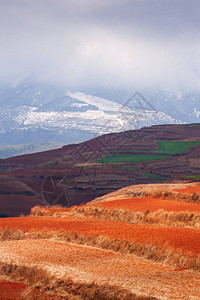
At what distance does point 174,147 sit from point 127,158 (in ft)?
63.9

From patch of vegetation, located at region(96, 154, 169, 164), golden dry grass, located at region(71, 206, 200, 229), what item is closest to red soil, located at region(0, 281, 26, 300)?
golden dry grass, located at region(71, 206, 200, 229)

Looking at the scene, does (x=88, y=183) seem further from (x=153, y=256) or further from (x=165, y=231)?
(x=153, y=256)

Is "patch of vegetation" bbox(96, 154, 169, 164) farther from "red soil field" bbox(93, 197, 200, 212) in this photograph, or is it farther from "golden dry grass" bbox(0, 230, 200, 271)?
"golden dry grass" bbox(0, 230, 200, 271)

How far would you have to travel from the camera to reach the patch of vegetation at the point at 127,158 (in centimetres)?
8625

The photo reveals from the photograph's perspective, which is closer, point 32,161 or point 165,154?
point 165,154

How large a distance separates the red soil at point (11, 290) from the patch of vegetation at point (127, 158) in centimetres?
7589

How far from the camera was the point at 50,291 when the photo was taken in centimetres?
805

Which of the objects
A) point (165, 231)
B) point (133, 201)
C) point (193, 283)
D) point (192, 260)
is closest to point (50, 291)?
point (193, 283)

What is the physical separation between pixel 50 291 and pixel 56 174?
2573 inches

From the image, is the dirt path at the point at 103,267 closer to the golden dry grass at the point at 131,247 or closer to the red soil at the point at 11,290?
the golden dry grass at the point at 131,247

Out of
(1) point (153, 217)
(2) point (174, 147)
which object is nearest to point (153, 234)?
(1) point (153, 217)

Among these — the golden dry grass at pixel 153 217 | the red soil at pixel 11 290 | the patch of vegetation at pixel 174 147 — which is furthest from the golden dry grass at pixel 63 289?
the patch of vegetation at pixel 174 147

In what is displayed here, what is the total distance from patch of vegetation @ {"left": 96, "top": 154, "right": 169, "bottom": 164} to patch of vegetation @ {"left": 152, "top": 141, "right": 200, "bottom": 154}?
24.1ft

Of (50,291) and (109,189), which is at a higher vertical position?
(50,291)
